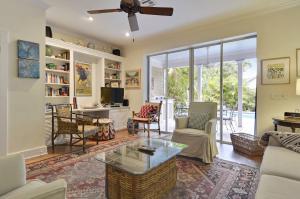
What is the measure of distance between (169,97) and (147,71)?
1.13m

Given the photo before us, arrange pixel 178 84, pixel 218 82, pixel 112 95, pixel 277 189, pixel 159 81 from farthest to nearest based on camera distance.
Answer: pixel 159 81, pixel 112 95, pixel 178 84, pixel 218 82, pixel 277 189

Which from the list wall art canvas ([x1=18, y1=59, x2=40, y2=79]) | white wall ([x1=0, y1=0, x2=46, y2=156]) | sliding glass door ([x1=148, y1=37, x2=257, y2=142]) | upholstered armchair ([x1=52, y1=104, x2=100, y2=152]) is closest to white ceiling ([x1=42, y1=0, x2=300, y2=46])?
white wall ([x1=0, y1=0, x2=46, y2=156])

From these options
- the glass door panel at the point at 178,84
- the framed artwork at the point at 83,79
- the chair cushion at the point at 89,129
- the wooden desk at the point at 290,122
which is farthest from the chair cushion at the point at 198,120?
the framed artwork at the point at 83,79

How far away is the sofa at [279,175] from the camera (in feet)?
3.85

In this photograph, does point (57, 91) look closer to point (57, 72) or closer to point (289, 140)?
point (57, 72)

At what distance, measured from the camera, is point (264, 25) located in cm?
362

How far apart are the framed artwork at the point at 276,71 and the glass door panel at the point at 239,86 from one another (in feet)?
0.98

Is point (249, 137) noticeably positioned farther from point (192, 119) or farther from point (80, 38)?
point (80, 38)

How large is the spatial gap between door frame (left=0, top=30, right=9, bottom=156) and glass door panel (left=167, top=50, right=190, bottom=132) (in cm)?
382

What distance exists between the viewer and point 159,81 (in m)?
5.73

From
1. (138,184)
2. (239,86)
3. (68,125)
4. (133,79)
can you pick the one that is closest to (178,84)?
(133,79)

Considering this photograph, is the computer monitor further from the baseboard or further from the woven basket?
the woven basket

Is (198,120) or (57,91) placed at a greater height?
(57,91)

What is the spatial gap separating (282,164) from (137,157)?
1.40 m
